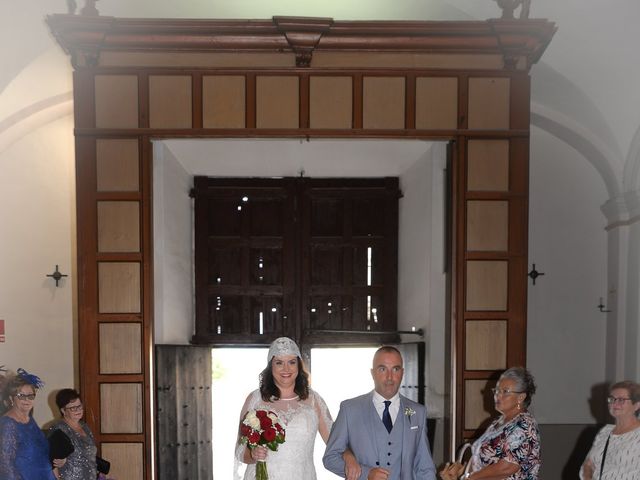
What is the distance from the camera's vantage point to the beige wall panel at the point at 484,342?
581 cm

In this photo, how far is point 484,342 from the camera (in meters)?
5.81

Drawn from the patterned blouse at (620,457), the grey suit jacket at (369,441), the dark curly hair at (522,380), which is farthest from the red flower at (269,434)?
the patterned blouse at (620,457)

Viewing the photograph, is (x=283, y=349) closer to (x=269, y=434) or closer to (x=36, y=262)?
(x=269, y=434)

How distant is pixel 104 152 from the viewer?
5.76 metres

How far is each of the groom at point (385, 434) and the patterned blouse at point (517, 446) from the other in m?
0.39

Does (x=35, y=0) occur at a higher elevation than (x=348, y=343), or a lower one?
higher

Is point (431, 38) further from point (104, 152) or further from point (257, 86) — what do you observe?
point (104, 152)

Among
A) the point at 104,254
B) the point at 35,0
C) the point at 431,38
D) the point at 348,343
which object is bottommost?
the point at 348,343

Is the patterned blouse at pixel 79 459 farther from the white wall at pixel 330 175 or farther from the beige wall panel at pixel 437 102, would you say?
the beige wall panel at pixel 437 102

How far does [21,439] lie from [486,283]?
11.6 feet

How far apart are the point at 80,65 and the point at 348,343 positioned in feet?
12.2

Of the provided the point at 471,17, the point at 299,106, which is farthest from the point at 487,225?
the point at 471,17

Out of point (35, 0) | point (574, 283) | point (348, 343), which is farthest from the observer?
point (574, 283)

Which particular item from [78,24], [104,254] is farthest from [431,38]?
[104,254]
